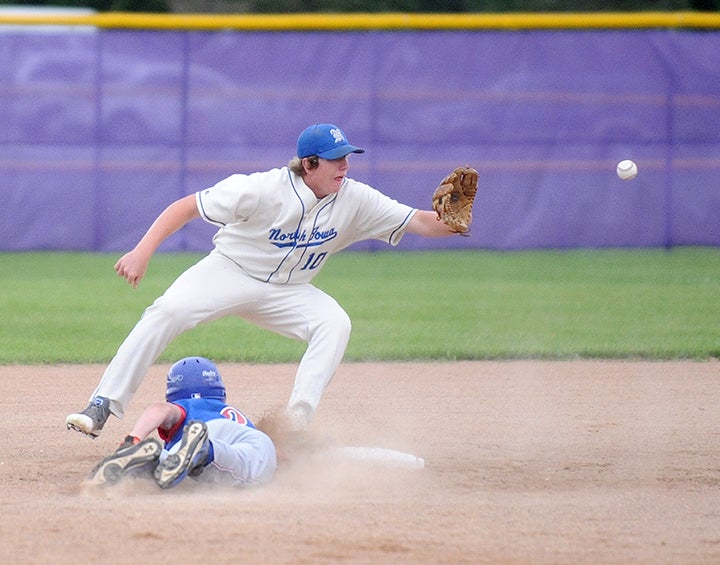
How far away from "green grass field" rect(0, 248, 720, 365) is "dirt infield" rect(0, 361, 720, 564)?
30.4 inches

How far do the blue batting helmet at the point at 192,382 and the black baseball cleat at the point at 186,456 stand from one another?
43 cm

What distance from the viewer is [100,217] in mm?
14203

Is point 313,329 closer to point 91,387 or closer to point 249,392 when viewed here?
point 249,392

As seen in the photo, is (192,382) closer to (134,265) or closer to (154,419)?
(154,419)

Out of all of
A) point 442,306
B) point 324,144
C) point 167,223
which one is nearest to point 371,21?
point 442,306

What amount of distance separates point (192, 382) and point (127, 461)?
51cm

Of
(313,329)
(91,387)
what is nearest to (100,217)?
(91,387)

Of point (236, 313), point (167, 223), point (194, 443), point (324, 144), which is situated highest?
point (324, 144)

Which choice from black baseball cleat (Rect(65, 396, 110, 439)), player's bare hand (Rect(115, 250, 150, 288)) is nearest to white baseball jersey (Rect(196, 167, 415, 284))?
player's bare hand (Rect(115, 250, 150, 288))

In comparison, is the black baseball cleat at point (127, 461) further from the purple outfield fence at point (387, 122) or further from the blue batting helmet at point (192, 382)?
the purple outfield fence at point (387, 122)

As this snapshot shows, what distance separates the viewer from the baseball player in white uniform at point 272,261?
191 inches

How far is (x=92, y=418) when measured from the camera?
4.73m

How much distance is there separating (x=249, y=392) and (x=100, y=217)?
310 inches

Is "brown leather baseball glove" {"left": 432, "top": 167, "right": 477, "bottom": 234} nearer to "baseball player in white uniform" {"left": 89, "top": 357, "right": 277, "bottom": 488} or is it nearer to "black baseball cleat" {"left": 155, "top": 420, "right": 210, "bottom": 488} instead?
"baseball player in white uniform" {"left": 89, "top": 357, "right": 277, "bottom": 488}
